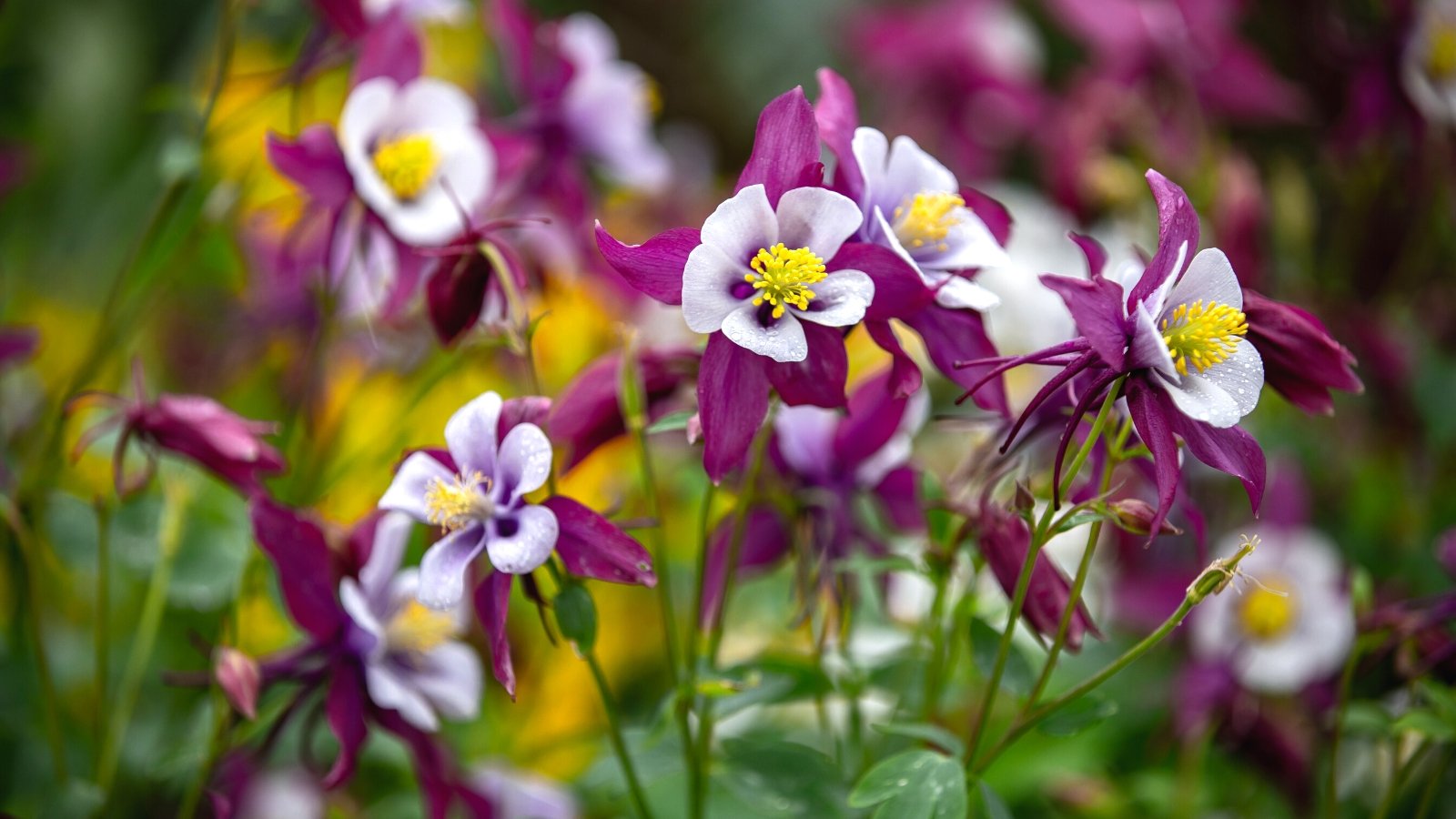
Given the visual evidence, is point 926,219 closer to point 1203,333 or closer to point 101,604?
point 1203,333

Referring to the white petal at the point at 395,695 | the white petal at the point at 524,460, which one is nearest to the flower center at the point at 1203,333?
the white petal at the point at 524,460

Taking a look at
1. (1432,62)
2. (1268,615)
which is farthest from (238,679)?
(1432,62)

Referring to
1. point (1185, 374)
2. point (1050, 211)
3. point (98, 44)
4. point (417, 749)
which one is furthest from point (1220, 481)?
point (98, 44)

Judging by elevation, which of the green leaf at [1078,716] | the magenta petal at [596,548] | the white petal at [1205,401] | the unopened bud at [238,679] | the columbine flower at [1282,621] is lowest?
the columbine flower at [1282,621]

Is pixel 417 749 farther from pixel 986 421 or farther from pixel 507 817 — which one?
pixel 986 421

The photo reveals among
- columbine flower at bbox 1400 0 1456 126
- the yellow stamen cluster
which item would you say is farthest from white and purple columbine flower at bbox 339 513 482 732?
columbine flower at bbox 1400 0 1456 126

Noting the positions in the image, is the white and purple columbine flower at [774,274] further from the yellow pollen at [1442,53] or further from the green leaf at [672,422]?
the yellow pollen at [1442,53]

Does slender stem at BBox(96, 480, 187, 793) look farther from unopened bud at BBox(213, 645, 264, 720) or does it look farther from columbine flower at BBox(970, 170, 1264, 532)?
columbine flower at BBox(970, 170, 1264, 532)
